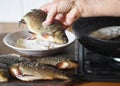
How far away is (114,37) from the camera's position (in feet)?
2.51

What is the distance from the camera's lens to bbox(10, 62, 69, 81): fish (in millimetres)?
709

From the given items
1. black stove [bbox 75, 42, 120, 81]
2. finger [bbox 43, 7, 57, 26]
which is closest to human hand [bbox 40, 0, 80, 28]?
finger [bbox 43, 7, 57, 26]

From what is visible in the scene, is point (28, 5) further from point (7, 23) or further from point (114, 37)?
point (114, 37)

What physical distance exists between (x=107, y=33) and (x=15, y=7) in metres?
0.60

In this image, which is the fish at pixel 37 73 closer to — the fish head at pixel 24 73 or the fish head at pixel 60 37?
the fish head at pixel 24 73

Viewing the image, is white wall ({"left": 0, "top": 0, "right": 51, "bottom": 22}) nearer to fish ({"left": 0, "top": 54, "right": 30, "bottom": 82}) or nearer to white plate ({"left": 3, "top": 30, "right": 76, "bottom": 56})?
white plate ({"left": 3, "top": 30, "right": 76, "bottom": 56})

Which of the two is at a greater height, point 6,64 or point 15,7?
point 15,7

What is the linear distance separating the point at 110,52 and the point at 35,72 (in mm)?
193

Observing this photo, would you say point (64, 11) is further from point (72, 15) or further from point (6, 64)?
point (6, 64)

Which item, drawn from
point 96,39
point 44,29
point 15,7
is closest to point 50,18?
point 44,29

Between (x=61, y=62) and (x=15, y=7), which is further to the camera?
(x=15, y=7)

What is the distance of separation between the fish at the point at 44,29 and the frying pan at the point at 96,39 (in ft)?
0.15

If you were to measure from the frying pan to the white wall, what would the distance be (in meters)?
0.51

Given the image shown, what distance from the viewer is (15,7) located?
1.28 metres
